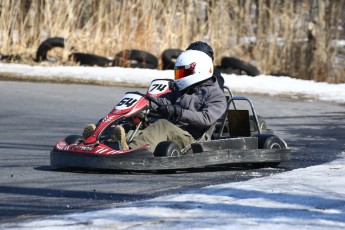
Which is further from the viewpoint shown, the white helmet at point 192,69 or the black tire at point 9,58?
the black tire at point 9,58

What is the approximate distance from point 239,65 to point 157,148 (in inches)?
451

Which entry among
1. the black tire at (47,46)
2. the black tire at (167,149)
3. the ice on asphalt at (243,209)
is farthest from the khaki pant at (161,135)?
the black tire at (47,46)

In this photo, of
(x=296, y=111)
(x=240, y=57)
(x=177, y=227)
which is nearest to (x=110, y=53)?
(x=240, y=57)

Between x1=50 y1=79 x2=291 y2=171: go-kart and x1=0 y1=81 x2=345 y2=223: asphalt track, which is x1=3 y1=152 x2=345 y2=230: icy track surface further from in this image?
x1=50 y1=79 x2=291 y2=171: go-kart

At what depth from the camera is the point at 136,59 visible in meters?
21.2

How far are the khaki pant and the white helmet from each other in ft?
1.82

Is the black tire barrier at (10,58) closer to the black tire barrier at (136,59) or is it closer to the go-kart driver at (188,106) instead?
the black tire barrier at (136,59)

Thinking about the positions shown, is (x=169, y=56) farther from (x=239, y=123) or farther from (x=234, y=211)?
(x=234, y=211)

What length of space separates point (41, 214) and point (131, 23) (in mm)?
15577

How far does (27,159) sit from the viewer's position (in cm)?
→ 1028

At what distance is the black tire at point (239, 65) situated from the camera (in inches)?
813

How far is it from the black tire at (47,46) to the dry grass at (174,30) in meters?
0.28

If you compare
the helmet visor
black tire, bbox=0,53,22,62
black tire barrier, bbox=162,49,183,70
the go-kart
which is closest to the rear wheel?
the go-kart

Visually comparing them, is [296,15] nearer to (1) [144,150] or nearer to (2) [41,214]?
(1) [144,150]
